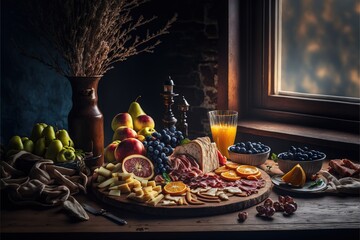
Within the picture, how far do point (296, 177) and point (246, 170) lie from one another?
246 millimetres

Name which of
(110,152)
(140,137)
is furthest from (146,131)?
(110,152)

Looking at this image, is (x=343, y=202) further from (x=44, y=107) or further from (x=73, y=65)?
(x=44, y=107)

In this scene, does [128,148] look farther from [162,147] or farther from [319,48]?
[319,48]

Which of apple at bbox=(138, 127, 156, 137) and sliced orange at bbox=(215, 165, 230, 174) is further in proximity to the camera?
apple at bbox=(138, 127, 156, 137)

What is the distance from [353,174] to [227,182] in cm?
61

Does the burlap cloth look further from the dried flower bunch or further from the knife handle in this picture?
the dried flower bunch

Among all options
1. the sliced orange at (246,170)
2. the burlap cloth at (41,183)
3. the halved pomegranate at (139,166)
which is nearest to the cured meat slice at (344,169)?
the sliced orange at (246,170)

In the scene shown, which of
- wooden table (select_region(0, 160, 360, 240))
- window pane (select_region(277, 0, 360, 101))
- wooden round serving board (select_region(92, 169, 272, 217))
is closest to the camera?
wooden table (select_region(0, 160, 360, 240))

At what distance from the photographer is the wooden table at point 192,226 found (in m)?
1.73

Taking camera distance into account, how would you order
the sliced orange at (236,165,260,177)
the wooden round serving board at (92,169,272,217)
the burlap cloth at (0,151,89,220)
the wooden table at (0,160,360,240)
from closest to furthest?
the wooden table at (0,160,360,240) < the wooden round serving board at (92,169,272,217) < the burlap cloth at (0,151,89,220) < the sliced orange at (236,165,260,177)

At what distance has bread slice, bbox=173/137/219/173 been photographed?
2.25 meters

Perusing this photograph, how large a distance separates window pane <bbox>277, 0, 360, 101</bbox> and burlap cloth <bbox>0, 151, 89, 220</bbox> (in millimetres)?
1621

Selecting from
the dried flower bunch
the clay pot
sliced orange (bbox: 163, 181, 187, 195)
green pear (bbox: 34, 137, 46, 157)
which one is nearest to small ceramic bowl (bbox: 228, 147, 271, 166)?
sliced orange (bbox: 163, 181, 187, 195)

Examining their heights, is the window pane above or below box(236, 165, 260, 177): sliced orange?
above
